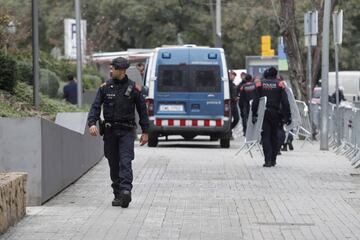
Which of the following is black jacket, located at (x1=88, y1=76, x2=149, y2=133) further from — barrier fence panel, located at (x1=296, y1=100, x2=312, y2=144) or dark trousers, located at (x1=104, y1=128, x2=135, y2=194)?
barrier fence panel, located at (x1=296, y1=100, x2=312, y2=144)

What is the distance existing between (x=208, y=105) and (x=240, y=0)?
3300 centimetres

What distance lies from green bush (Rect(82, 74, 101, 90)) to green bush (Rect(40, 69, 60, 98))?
9.01 metres

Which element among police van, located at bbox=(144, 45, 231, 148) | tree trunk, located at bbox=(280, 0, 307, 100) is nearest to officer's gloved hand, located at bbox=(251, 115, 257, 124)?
police van, located at bbox=(144, 45, 231, 148)

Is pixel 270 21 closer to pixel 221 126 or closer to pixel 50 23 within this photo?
pixel 50 23

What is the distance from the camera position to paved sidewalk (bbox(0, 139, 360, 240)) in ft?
31.2

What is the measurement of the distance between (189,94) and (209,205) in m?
11.4

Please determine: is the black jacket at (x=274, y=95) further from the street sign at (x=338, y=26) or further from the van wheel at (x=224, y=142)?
the van wheel at (x=224, y=142)

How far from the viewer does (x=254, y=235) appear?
30.7 ft

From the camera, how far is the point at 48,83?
24500 millimetres

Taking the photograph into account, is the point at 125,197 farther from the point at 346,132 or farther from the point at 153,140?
the point at 153,140

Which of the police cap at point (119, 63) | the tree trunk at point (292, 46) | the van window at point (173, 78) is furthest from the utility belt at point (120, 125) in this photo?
the tree trunk at point (292, 46)

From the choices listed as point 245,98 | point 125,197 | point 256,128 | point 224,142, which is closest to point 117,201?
point 125,197

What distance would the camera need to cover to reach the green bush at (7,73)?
1555 cm

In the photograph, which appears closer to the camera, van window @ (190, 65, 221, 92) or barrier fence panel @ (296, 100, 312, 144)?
van window @ (190, 65, 221, 92)
